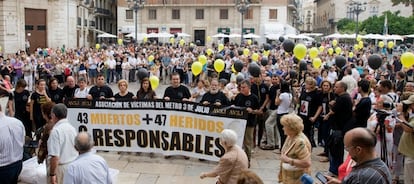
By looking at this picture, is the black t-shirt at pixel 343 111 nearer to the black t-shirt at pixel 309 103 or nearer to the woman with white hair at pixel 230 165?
the black t-shirt at pixel 309 103

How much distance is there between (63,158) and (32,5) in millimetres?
32115

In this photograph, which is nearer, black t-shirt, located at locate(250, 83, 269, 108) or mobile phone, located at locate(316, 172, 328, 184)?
mobile phone, located at locate(316, 172, 328, 184)

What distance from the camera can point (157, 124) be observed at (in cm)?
828

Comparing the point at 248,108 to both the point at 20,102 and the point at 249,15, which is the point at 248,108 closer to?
the point at 20,102

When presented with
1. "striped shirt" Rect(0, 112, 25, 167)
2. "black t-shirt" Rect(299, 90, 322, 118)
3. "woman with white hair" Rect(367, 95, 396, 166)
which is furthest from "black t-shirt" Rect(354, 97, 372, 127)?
"striped shirt" Rect(0, 112, 25, 167)

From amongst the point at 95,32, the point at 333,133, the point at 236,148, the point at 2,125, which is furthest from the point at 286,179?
the point at 95,32

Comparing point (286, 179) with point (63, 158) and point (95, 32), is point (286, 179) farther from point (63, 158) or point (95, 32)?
point (95, 32)

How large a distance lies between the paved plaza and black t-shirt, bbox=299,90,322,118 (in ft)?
2.82

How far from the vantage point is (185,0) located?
5694 cm

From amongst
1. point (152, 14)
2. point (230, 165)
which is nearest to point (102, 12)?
point (152, 14)

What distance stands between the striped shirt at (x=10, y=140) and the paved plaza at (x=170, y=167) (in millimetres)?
2111

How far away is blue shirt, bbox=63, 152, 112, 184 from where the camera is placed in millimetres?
4172

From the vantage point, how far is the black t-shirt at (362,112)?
7449mm

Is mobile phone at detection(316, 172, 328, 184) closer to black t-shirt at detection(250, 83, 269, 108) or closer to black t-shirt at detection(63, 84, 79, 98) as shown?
black t-shirt at detection(250, 83, 269, 108)
